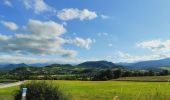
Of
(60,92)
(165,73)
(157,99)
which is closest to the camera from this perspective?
(157,99)

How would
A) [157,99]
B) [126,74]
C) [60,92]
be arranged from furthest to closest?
[126,74], [60,92], [157,99]

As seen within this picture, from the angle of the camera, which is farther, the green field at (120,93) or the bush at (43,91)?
the green field at (120,93)

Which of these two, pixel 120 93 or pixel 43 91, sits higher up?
pixel 43 91

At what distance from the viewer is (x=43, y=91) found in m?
15.1

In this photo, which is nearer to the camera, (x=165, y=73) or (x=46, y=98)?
(x=46, y=98)

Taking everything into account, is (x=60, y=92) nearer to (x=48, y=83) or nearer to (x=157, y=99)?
(x=48, y=83)

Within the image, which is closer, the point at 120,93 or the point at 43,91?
the point at 43,91

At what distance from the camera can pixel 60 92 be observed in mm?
15422

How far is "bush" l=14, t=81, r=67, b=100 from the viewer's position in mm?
15055

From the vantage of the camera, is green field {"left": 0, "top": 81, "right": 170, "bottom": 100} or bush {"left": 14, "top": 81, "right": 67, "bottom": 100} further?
green field {"left": 0, "top": 81, "right": 170, "bottom": 100}

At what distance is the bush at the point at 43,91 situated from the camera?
1505 centimetres

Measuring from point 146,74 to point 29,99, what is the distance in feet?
313

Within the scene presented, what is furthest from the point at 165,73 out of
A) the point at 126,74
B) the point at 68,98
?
the point at 68,98

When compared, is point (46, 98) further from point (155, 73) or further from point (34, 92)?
point (155, 73)
